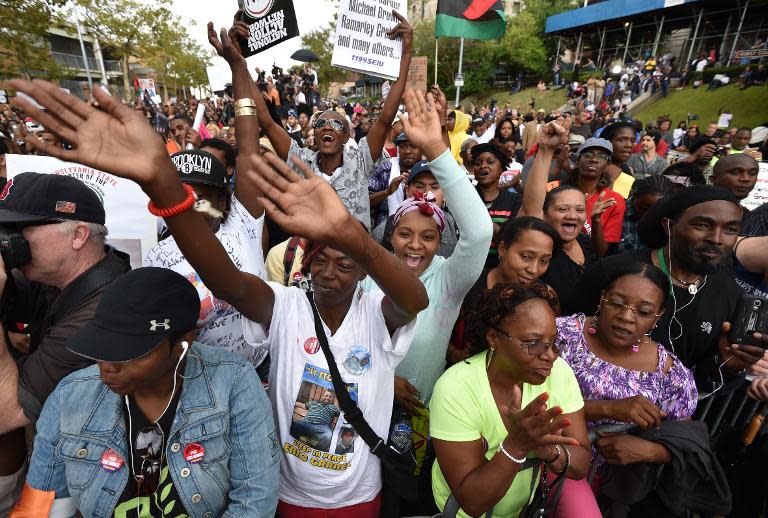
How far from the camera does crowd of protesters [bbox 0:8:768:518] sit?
4.66 ft

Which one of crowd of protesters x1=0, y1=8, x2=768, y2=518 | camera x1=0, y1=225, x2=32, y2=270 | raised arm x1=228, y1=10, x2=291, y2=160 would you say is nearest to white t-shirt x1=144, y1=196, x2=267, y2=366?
crowd of protesters x1=0, y1=8, x2=768, y2=518

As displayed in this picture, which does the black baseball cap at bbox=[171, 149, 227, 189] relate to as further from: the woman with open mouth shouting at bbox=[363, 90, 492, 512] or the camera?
the woman with open mouth shouting at bbox=[363, 90, 492, 512]

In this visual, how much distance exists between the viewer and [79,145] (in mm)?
1222

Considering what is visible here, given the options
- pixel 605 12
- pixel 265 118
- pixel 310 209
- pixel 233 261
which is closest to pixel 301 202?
pixel 310 209

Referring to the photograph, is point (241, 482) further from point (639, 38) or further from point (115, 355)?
point (639, 38)

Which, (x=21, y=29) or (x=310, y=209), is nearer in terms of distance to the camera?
(x=310, y=209)

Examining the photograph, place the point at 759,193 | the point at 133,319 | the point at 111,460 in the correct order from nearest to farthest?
1. the point at 133,319
2. the point at 111,460
3. the point at 759,193

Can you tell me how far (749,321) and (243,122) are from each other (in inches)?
127

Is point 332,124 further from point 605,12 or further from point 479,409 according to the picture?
point 605,12

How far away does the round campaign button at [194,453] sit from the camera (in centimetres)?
158

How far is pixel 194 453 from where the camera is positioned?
5.21 feet

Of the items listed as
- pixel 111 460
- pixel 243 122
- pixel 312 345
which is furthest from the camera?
pixel 243 122

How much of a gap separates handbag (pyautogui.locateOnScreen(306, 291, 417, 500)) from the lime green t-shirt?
16 cm

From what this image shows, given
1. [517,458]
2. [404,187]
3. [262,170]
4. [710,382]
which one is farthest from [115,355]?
[404,187]
